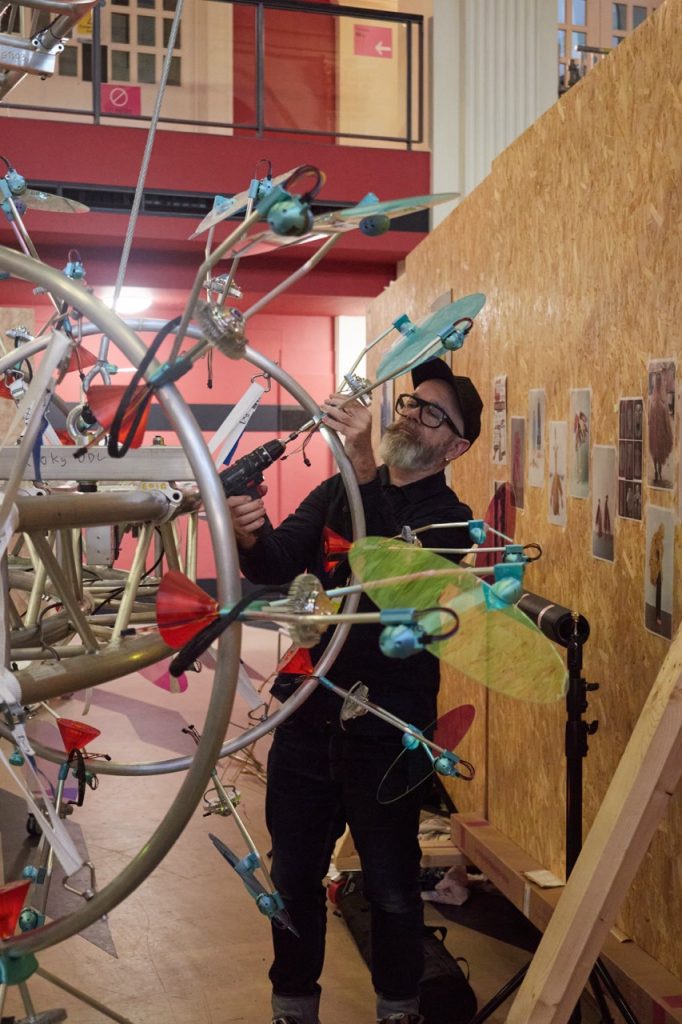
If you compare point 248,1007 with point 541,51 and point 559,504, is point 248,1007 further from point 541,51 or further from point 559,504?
point 541,51

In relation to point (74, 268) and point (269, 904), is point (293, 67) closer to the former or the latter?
point (74, 268)

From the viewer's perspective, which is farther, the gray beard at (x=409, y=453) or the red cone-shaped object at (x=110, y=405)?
the gray beard at (x=409, y=453)

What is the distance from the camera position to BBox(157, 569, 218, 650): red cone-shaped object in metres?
0.64

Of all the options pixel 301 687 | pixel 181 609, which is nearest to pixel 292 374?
pixel 301 687

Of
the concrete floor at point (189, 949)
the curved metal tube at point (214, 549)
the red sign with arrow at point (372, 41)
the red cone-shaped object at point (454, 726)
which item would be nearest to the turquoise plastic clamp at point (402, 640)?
the curved metal tube at point (214, 549)

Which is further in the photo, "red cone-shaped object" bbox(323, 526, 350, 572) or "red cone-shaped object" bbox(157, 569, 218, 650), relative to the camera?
"red cone-shaped object" bbox(323, 526, 350, 572)

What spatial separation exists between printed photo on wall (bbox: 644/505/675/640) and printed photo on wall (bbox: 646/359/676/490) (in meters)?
0.06

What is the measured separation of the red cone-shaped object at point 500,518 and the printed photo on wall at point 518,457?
0.11 feet

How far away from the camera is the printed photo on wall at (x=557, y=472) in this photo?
7.50ft

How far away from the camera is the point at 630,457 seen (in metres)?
1.95

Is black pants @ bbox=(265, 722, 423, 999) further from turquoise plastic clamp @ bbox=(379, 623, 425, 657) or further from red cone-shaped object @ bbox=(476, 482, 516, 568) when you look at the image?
turquoise plastic clamp @ bbox=(379, 623, 425, 657)

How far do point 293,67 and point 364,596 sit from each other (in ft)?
20.3

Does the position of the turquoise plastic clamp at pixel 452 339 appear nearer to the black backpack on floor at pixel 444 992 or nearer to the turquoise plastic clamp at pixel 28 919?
the turquoise plastic clamp at pixel 28 919

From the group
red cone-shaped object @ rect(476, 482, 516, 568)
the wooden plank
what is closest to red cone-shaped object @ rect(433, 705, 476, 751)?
the wooden plank
